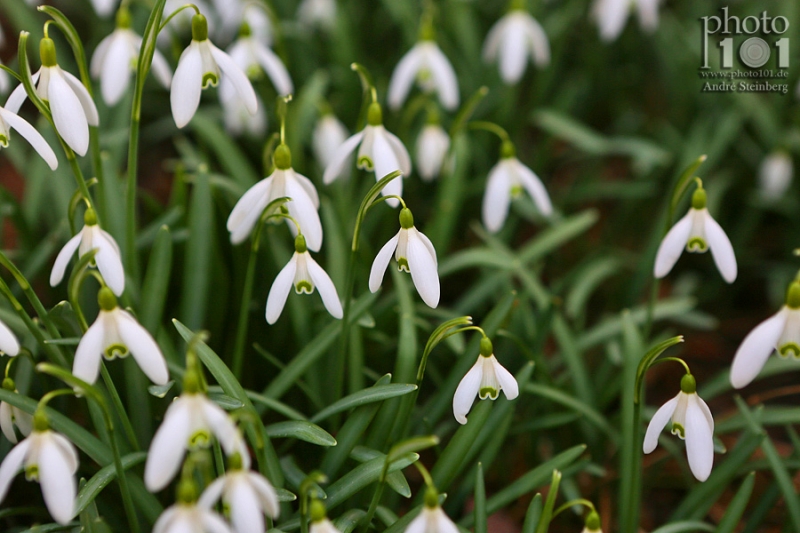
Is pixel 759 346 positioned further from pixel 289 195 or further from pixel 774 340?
pixel 289 195

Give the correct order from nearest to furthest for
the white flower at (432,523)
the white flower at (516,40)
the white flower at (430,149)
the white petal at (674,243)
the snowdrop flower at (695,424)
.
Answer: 1. the white flower at (432,523)
2. the snowdrop flower at (695,424)
3. the white petal at (674,243)
4. the white flower at (430,149)
5. the white flower at (516,40)

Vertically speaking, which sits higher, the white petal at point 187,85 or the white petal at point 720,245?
the white petal at point 187,85

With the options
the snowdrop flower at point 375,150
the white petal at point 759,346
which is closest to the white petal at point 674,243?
the white petal at point 759,346

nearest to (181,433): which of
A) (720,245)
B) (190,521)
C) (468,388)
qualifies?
(190,521)

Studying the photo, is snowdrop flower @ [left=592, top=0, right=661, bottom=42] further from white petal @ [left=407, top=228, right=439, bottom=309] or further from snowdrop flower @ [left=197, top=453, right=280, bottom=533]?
snowdrop flower @ [left=197, top=453, right=280, bottom=533]

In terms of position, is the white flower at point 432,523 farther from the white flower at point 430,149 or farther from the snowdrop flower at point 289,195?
the white flower at point 430,149

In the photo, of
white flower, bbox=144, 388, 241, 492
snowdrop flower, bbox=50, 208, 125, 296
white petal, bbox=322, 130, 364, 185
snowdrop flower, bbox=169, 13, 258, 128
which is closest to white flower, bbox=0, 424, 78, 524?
white flower, bbox=144, 388, 241, 492
